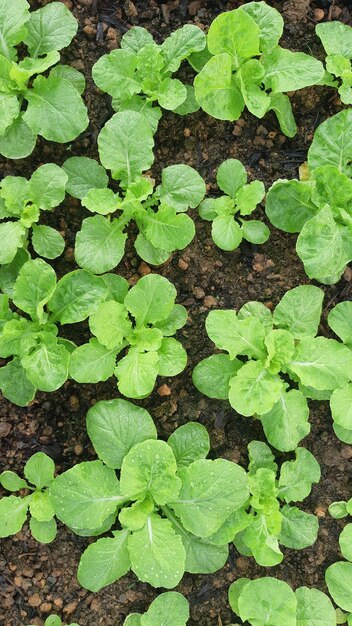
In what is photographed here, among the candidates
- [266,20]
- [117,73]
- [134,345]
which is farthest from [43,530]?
[266,20]

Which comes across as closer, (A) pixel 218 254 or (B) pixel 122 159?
(B) pixel 122 159

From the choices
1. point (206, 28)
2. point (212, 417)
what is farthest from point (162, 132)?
point (212, 417)

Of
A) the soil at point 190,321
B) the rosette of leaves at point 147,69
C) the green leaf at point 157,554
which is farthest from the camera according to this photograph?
the soil at point 190,321

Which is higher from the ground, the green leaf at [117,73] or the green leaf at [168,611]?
the green leaf at [117,73]

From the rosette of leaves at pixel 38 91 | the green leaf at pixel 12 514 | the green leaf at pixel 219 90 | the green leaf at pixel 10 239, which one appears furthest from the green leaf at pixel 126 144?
the green leaf at pixel 12 514

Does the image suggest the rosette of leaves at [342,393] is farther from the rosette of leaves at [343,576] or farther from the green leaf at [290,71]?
the green leaf at [290,71]

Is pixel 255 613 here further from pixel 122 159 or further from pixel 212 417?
pixel 122 159

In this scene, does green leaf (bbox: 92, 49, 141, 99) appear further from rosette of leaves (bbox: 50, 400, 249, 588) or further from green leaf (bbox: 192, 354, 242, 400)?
rosette of leaves (bbox: 50, 400, 249, 588)
